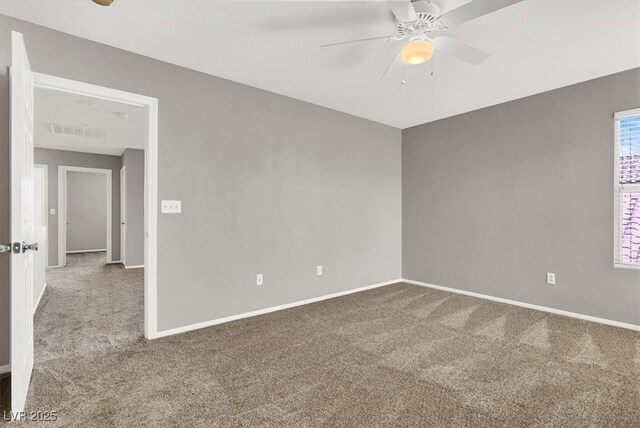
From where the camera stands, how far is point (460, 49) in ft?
7.41

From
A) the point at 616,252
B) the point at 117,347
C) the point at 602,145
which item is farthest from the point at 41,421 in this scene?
the point at 602,145

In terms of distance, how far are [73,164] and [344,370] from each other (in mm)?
7570

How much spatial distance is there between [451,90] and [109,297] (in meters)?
5.04

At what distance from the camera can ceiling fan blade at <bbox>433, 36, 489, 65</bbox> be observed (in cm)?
218

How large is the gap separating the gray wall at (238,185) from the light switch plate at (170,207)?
47 mm

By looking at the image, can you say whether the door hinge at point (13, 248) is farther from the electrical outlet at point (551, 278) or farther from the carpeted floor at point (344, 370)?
the electrical outlet at point (551, 278)

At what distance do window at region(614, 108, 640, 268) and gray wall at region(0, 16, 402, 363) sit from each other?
269cm

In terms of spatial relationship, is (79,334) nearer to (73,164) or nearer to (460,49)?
(460,49)

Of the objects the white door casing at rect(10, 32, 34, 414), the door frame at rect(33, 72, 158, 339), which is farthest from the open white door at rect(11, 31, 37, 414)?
the door frame at rect(33, 72, 158, 339)

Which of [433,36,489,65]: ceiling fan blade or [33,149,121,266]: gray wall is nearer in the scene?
[433,36,489,65]: ceiling fan blade

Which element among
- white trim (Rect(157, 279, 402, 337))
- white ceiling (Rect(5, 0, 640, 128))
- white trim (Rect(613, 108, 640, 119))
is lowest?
white trim (Rect(157, 279, 402, 337))

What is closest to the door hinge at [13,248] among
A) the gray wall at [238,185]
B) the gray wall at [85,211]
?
the gray wall at [238,185]

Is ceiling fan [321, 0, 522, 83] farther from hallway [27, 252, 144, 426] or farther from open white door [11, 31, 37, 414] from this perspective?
hallway [27, 252, 144, 426]

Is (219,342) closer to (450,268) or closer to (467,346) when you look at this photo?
(467,346)
